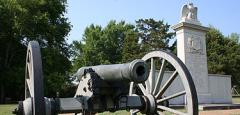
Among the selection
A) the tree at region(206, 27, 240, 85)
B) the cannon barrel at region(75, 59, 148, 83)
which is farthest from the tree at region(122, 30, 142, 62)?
the cannon barrel at region(75, 59, 148, 83)

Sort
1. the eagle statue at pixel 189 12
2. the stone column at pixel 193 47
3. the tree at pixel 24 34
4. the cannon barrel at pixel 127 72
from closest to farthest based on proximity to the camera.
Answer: the cannon barrel at pixel 127 72
the stone column at pixel 193 47
the eagle statue at pixel 189 12
the tree at pixel 24 34

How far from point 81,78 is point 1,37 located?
2850cm

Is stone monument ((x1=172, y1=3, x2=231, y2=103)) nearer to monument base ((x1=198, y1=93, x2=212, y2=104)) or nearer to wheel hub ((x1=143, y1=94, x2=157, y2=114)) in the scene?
monument base ((x1=198, y1=93, x2=212, y2=104))

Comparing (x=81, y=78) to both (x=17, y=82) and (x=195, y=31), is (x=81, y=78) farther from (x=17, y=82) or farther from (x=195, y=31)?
(x=17, y=82)

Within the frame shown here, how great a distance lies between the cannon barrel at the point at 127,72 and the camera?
18.5 ft

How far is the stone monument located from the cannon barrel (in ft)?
47.7

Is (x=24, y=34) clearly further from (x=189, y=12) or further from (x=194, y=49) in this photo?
(x=194, y=49)

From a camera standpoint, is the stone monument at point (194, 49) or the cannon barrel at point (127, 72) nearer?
the cannon barrel at point (127, 72)

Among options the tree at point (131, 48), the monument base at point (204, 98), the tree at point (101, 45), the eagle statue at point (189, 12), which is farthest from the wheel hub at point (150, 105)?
the tree at point (101, 45)

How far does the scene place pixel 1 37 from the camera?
110 feet

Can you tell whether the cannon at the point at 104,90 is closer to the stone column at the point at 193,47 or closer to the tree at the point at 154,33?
the stone column at the point at 193,47

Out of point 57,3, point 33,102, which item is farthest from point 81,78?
point 57,3

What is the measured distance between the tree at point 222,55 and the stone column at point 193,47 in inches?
1006

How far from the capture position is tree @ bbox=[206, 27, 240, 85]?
47.1 meters
